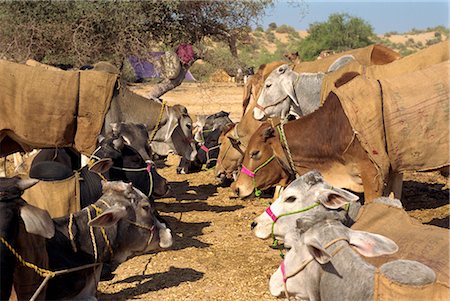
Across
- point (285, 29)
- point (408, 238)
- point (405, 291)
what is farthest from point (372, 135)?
point (285, 29)

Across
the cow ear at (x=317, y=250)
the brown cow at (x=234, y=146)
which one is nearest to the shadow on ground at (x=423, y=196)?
the brown cow at (x=234, y=146)

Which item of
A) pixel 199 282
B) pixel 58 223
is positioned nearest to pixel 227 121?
pixel 199 282

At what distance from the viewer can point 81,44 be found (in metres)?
15.3

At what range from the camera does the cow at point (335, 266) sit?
11.5ft

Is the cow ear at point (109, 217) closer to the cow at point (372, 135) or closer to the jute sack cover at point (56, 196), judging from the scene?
the jute sack cover at point (56, 196)

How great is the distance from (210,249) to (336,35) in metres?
37.2

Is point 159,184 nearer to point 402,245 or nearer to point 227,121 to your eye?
point 402,245

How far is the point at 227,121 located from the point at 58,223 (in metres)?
10.1

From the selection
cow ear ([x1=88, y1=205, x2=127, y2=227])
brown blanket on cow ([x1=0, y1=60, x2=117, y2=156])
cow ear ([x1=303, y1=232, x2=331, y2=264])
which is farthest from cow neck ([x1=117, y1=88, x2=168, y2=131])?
cow ear ([x1=303, y1=232, x2=331, y2=264])

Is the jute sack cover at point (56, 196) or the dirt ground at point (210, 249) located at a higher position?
the jute sack cover at point (56, 196)

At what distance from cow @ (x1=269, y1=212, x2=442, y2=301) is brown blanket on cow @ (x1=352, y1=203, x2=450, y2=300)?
167mm

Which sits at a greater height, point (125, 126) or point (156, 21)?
point (156, 21)

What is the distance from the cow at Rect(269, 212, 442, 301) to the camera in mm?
3507

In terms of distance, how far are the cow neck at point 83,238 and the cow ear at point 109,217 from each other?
0.16 m
